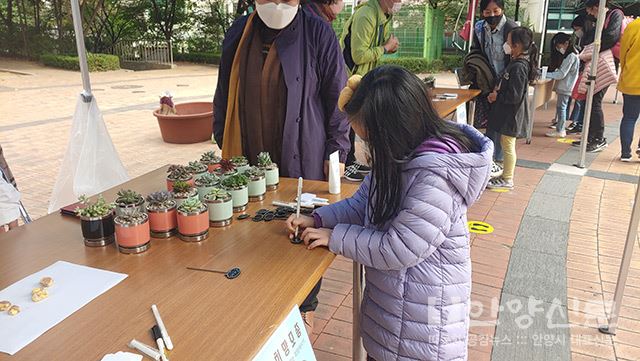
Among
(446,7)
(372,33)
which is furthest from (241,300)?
(446,7)

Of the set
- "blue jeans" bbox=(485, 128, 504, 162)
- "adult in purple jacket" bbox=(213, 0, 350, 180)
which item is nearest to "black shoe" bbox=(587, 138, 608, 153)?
"blue jeans" bbox=(485, 128, 504, 162)

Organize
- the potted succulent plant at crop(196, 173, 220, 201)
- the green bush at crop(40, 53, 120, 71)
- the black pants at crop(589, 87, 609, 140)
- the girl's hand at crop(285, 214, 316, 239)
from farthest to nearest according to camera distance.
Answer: the green bush at crop(40, 53, 120, 71)
the black pants at crop(589, 87, 609, 140)
the potted succulent plant at crop(196, 173, 220, 201)
the girl's hand at crop(285, 214, 316, 239)

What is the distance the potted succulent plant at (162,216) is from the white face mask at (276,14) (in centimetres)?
86

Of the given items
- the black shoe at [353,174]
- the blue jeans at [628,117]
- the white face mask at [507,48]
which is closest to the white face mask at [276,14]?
the black shoe at [353,174]

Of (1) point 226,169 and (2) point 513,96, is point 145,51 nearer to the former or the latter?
(2) point 513,96

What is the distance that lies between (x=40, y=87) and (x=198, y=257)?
42.5 feet

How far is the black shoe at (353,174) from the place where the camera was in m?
4.49

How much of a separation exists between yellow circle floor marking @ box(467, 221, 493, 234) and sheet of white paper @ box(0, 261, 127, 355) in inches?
109

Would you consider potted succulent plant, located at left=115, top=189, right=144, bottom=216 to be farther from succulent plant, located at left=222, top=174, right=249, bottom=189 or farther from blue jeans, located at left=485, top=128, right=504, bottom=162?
blue jeans, located at left=485, top=128, right=504, bottom=162

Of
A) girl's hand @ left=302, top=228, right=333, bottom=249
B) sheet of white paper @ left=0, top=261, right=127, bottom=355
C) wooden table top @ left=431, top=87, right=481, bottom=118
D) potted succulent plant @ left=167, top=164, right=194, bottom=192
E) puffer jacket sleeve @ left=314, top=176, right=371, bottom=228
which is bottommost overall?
sheet of white paper @ left=0, top=261, right=127, bottom=355

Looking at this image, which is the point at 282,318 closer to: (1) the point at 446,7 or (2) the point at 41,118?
(2) the point at 41,118

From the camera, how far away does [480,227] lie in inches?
138

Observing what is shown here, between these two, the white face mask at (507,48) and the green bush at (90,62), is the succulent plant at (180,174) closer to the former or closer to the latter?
the white face mask at (507,48)

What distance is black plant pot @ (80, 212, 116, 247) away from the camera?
1.35 m
